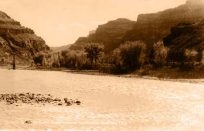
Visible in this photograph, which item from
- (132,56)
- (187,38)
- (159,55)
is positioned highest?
(187,38)

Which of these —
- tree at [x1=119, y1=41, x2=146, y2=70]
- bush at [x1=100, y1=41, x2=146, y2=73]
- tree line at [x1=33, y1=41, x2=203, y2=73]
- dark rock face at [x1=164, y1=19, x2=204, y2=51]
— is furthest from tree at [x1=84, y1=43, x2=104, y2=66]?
tree at [x1=119, y1=41, x2=146, y2=70]

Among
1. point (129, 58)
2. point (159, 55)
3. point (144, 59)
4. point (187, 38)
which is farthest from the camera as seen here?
point (187, 38)

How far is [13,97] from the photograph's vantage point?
45656 mm

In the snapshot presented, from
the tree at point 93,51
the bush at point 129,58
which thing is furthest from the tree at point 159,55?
the tree at point 93,51

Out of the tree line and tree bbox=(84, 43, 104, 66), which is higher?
tree bbox=(84, 43, 104, 66)

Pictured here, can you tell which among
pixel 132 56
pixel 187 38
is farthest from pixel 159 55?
pixel 187 38

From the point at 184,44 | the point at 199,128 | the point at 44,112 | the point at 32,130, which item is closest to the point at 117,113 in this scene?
the point at 44,112

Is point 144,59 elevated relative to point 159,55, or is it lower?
lower

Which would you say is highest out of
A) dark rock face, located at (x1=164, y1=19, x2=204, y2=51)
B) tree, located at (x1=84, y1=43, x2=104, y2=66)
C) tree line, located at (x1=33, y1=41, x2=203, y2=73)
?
dark rock face, located at (x1=164, y1=19, x2=204, y2=51)

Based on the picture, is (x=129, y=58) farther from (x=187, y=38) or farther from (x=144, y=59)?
(x=187, y=38)

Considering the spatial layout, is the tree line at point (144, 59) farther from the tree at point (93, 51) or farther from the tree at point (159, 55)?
the tree at point (93, 51)

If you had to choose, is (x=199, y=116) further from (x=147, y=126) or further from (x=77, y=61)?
(x=77, y=61)

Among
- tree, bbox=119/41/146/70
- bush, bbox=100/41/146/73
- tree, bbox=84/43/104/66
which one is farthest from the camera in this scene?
tree, bbox=84/43/104/66

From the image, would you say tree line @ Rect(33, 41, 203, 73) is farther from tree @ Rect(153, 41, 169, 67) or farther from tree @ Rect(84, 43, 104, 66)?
tree @ Rect(84, 43, 104, 66)
